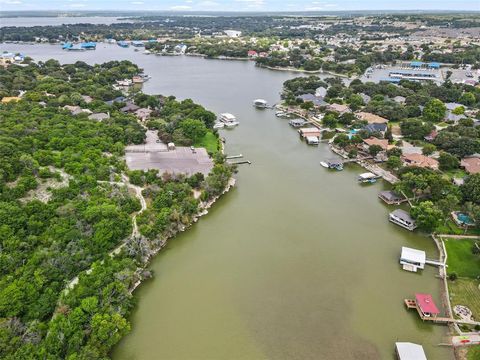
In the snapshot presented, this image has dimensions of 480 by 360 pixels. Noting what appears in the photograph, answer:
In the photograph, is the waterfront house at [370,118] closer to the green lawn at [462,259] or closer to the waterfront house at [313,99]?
the waterfront house at [313,99]

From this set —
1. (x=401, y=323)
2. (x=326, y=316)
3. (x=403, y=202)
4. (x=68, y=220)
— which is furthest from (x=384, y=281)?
(x=68, y=220)

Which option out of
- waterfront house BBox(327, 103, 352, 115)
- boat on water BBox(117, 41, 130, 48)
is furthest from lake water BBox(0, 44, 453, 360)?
boat on water BBox(117, 41, 130, 48)

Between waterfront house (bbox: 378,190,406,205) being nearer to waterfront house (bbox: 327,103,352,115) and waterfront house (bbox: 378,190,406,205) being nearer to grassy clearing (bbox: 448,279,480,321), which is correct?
grassy clearing (bbox: 448,279,480,321)

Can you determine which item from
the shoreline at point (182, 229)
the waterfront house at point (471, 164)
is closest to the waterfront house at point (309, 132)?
the shoreline at point (182, 229)

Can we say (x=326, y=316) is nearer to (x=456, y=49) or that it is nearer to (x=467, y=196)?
(x=467, y=196)

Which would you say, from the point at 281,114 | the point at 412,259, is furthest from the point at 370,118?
the point at 412,259

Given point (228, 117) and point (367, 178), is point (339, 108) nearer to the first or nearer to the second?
point (228, 117)
